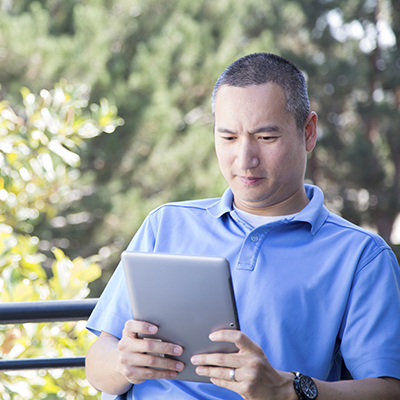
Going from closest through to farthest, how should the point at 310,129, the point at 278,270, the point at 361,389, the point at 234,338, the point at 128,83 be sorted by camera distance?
the point at 234,338 → the point at 361,389 → the point at 278,270 → the point at 310,129 → the point at 128,83

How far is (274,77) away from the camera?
41.3 inches

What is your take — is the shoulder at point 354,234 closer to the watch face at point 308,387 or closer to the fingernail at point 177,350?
the watch face at point 308,387

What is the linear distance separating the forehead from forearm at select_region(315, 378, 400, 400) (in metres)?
0.54

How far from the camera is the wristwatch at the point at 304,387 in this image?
839 mm

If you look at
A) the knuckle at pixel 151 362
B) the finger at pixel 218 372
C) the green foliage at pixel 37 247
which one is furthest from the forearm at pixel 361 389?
the green foliage at pixel 37 247

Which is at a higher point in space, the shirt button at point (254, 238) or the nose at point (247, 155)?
the nose at point (247, 155)

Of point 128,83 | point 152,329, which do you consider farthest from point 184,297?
point 128,83

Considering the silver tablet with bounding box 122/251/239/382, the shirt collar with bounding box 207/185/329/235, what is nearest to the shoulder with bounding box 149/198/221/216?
the shirt collar with bounding box 207/185/329/235

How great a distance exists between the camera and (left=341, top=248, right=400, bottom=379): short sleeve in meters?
0.93

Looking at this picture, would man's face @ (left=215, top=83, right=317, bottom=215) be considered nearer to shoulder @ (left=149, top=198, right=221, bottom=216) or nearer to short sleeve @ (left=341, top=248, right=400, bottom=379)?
shoulder @ (left=149, top=198, right=221, bottom=216)

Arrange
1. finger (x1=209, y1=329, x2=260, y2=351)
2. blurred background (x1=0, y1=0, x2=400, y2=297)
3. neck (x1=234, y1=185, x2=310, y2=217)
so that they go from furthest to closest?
blurred background (x1=0, y1=0, x2=400, y2=297), neck (x1=234, y1=185, x2=310, y2=217), finger (x1=209, y1=329, x2=260, y2=351)

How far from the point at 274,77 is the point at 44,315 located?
2.56ft

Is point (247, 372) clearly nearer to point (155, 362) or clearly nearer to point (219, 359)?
point (219, 359)

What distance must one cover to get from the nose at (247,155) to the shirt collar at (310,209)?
148mm
